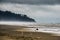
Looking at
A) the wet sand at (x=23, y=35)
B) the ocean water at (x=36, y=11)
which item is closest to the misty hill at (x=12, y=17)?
the ocean water at (x=36, y=11)

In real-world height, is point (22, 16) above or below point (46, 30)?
above

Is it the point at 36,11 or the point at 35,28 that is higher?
the point at 36,11

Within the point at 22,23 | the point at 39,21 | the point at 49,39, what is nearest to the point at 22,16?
the point at 22,23

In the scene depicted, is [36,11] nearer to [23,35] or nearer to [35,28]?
[35,28]

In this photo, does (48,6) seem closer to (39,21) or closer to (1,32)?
(39,21)

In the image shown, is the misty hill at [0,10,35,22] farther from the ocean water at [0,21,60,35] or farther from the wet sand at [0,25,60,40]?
the wet sand at [0,25,60,40]

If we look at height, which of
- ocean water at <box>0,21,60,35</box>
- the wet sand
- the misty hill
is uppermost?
the misty hill

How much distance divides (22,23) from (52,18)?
311 mm

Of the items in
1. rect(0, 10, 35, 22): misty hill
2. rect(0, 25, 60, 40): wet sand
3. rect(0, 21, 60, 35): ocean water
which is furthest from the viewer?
rect(0, 10, 35, 22): misty hill

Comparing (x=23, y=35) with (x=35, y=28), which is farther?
(x=35, y=28)

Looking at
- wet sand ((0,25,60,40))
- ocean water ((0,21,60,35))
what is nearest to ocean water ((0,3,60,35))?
ocean water ((0,21,60,35))

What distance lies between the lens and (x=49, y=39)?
1.14 meters

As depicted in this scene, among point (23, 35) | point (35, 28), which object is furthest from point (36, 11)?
point (23, 35)

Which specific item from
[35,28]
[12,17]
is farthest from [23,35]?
[12,17]
